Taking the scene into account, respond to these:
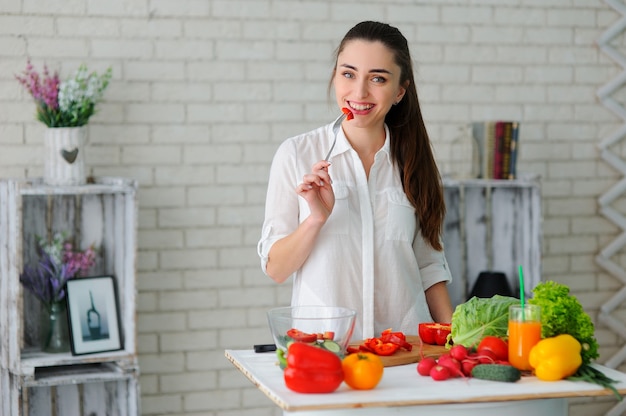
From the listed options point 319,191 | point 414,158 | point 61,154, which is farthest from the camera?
point 61,154

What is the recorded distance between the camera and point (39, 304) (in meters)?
4.09

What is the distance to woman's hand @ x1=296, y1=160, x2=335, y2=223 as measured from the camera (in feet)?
8.66

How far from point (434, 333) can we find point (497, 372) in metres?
0.43

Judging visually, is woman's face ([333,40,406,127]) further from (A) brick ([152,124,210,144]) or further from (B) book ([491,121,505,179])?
(B) book ([491,121,505,179])

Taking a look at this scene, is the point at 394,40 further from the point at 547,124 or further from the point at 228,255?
the point at 547,124

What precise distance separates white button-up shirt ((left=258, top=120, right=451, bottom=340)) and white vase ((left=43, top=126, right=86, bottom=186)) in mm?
1248

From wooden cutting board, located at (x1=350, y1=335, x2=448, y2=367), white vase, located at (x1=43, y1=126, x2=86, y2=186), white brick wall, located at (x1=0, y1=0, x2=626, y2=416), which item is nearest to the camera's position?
wooden cutting board, located at (x1=350, y1=335, x2=448, y2=367)

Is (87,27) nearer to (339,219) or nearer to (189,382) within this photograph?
(189,382)

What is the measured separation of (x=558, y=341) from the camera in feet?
7.37

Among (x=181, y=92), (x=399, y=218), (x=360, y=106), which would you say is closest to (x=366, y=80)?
(x=360, y=106)

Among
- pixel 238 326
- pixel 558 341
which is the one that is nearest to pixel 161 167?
pixel 238 326

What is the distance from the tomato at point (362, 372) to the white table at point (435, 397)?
0.06 ft

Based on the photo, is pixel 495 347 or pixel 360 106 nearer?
pixel 495 347

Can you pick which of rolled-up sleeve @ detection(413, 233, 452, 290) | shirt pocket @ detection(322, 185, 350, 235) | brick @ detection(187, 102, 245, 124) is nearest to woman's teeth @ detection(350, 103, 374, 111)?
shirt pocket @ detection(322, 185, 350, 235)
